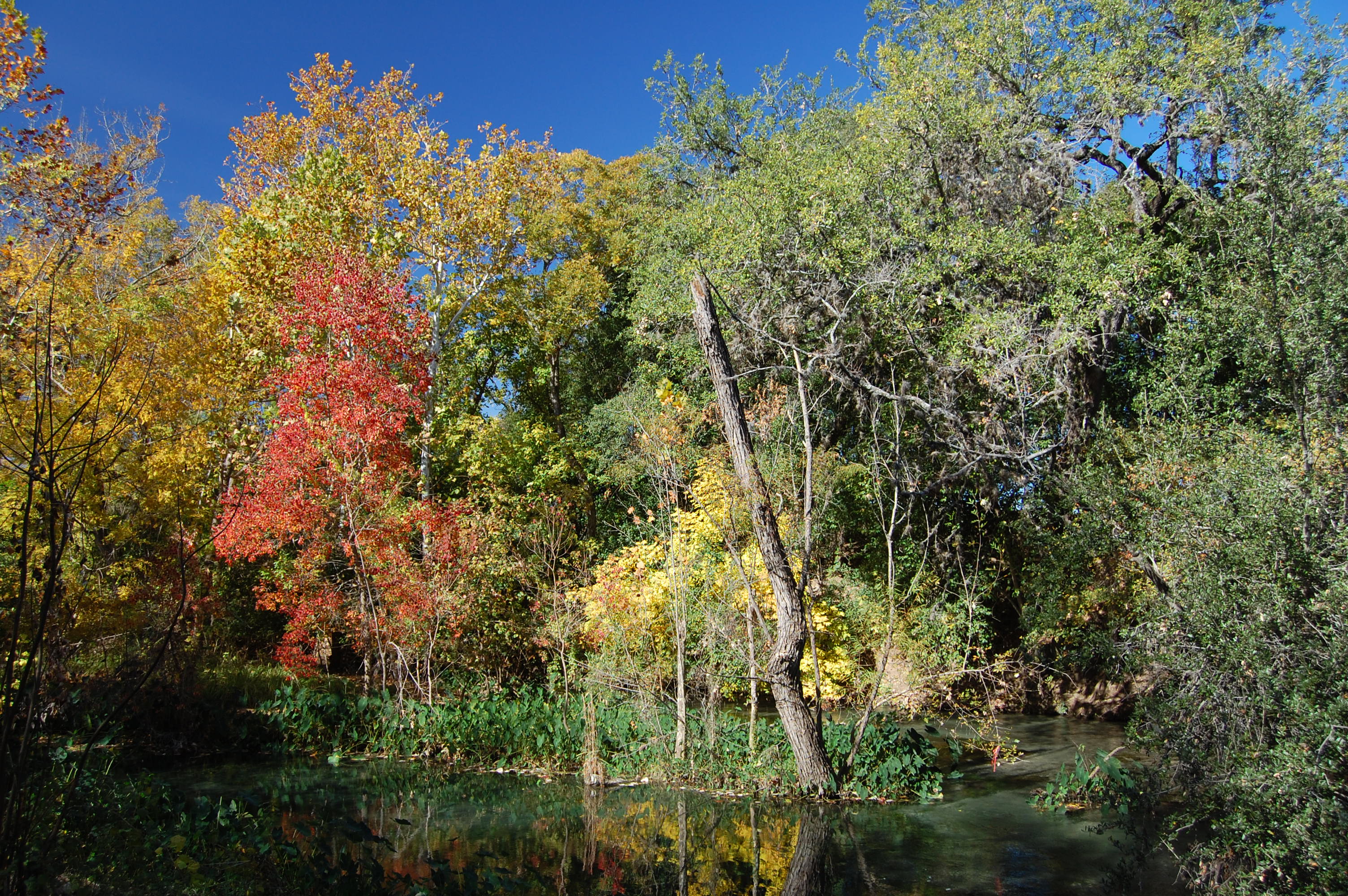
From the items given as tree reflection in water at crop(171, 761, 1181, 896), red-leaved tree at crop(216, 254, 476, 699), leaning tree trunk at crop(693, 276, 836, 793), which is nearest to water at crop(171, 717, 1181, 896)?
tree reflection in water at crop(171, 761, 1181, 896)

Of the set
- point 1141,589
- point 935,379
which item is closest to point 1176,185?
point 935,379

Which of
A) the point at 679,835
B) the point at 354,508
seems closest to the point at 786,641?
the point at 679,835

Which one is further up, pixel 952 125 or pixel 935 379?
pixel 952 125

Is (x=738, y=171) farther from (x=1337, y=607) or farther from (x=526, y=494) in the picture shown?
(x=1337, y=607)

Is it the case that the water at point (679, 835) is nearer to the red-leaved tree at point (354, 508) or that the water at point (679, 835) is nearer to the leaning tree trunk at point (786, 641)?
the leaning tree trunk at point (786, 641)

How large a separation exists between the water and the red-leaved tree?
1970 mm

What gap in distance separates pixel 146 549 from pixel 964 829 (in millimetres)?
12069

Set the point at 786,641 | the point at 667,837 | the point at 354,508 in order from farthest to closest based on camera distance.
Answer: the point at 354,508 → the point at 786,641 → the point at 667,837

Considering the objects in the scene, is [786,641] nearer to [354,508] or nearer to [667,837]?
[667,837]

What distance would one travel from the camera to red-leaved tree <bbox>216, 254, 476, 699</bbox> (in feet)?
34.7

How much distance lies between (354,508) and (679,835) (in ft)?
21.5

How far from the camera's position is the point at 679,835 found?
6652 millimetres

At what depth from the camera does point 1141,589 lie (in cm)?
912

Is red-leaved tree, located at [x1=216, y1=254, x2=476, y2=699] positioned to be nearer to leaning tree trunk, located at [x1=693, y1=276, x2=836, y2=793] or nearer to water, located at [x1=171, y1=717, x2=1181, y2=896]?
water, located at [x1=171, y1=717, x2=1181, y2=896]
